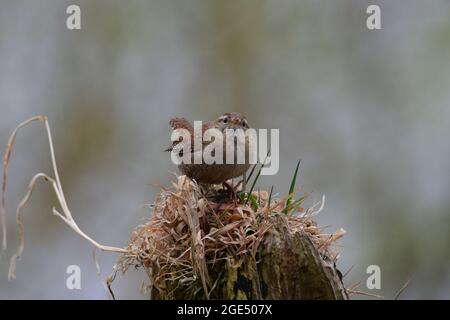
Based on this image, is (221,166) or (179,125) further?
(179,125)

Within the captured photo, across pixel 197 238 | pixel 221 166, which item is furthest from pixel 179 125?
pixel 197 238

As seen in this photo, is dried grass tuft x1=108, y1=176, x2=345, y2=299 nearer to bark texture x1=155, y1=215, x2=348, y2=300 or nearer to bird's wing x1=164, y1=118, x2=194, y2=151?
bark texture x1=155, y1=215, x2=348, y2=300

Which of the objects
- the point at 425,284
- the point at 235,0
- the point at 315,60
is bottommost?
the point at 425,284

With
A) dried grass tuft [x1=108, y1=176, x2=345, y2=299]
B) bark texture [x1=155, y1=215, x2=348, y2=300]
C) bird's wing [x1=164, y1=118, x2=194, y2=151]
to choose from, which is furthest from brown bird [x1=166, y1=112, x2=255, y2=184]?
bark texture [x1=155, y1=215, x2=348, y2=300]

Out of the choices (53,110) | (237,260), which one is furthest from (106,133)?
(237,260)

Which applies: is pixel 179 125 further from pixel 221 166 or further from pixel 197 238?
pixel 197 238

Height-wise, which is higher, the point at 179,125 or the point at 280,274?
the point at 179,125

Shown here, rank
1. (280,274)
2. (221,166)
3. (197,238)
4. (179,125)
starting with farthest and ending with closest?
(179,125)
(221,166)
(197,238)
(280,274)

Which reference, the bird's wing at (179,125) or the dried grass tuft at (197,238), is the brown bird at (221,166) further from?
the dried grass tuft at (197,238)

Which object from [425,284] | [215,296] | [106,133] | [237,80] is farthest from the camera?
[237,80]

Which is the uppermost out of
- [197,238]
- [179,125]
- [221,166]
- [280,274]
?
[179,125]

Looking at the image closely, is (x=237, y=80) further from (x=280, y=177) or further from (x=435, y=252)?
(x=435, y=252)
